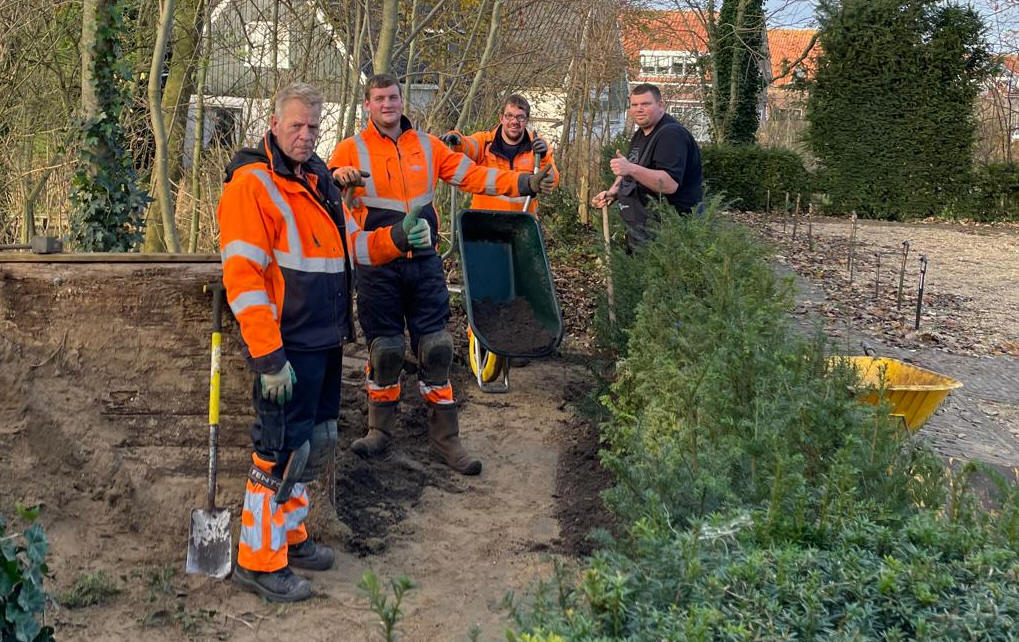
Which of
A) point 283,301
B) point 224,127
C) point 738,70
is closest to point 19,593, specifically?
point 283,301

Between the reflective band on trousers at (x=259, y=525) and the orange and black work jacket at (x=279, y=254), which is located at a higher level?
the orange and black work jacket at (x=279, y=254)

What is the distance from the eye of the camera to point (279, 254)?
437cm

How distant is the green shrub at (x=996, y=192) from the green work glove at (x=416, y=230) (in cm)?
2054

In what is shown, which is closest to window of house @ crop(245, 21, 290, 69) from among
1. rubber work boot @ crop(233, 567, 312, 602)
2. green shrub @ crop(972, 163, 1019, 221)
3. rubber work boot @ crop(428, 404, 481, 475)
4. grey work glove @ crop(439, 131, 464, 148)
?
grey work glove @ crop(439, 131, 464, 148)

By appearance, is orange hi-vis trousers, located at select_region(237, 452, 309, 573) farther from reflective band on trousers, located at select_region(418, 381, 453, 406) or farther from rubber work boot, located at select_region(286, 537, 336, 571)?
reflective band on trousers, located at select_region(418, 381, 453, 406)

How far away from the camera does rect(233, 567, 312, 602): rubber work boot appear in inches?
172

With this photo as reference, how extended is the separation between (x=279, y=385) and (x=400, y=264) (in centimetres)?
193

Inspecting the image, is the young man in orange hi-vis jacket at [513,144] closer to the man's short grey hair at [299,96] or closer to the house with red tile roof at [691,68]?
the man's short grey hair at [299,96]

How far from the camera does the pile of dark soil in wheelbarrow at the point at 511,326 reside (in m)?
7.18

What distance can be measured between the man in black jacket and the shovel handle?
342 centimetres

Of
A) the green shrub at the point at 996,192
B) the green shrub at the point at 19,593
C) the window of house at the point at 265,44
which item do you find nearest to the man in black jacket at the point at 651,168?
the window of house at the point at 265,44

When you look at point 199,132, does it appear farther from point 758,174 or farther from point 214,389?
point 758,174

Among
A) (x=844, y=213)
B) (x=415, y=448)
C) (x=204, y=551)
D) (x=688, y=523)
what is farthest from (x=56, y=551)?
(x=844, y=213)

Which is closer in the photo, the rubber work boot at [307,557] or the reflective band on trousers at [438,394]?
the rubber work boot at [307,557]
